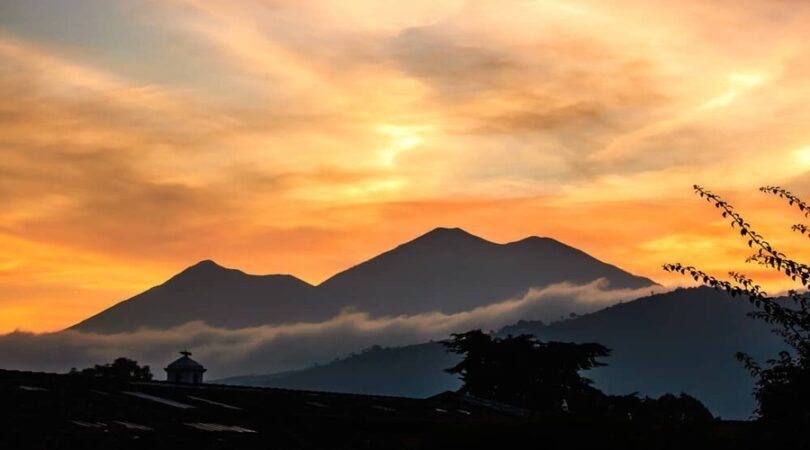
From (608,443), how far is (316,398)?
2767 cm

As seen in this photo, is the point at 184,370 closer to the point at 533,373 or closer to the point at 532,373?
the point at 532,373

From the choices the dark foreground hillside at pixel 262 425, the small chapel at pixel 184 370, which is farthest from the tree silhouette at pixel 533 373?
the dark foreground hillside at pixel 262 425

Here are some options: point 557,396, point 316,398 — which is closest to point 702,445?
point 316,398

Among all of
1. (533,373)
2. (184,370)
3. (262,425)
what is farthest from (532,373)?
(262,425)

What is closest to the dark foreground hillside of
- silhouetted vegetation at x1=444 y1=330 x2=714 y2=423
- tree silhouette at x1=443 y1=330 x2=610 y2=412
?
silhouetted vegetation at x1=444 y1=330 x2=714 y2=423

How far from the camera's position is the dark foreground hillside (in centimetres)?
2362

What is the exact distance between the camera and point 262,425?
123 feet

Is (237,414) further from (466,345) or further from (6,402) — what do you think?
(466,345)

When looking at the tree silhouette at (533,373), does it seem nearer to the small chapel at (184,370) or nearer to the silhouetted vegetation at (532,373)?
the silhouetted vegetation at (532,373)

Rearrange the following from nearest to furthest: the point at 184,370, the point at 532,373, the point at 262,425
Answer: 1. the point at 262,425
2. the point at 184,370
3. the point at 532,373

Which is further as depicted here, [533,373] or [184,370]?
[533,373]

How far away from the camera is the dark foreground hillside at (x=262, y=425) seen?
77.5ft

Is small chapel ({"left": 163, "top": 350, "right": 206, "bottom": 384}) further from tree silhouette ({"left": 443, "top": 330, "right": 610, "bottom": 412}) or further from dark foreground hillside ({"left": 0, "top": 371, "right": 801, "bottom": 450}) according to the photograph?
dark foreground hillside ({"left": 0, "top": 371, "right": 801, "bottom": 450})

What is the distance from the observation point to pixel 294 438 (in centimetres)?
3547
